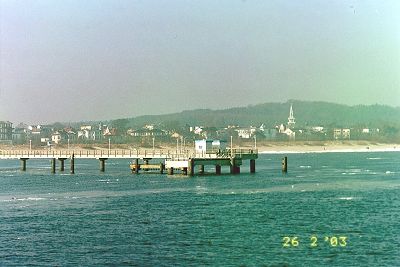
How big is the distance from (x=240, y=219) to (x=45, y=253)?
1851cm

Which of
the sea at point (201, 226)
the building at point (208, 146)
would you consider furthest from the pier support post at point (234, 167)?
the sea at point (201, 226)

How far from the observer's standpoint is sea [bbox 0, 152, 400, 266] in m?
42.4

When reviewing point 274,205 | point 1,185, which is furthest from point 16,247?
point 1,185

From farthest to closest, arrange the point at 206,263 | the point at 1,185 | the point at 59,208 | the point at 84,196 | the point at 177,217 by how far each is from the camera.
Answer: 1. the point at 1,185
2. the point at 84,196
3. the point at 59,208
4. the point at 177,217
5. the point at 206,263

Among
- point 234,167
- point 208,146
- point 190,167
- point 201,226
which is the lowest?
point 201,226

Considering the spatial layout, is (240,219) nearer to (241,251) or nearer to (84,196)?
(241,251)

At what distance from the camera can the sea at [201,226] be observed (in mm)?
42438

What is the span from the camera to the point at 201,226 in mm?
54250

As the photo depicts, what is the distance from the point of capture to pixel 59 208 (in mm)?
68812
